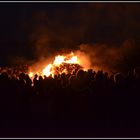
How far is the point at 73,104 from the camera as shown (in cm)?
857

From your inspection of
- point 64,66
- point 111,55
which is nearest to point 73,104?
point 64,66

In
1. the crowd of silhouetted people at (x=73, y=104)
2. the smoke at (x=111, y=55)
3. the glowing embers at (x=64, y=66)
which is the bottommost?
the crowd of silhouetted people at (x=73, y=104)

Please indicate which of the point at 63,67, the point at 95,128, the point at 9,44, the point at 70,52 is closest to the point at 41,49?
the point at 9,44

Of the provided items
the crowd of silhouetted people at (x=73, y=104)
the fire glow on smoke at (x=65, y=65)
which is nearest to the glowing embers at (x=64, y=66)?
the fire glow on smoke at (x=65, y=65)

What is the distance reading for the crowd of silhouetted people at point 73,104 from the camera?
27.1 ft

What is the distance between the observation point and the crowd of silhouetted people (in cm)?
826

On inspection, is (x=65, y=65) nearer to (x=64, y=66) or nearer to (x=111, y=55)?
(x=64, y=66)

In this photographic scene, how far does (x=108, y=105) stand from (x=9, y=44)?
1189 cm

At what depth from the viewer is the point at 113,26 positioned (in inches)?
763

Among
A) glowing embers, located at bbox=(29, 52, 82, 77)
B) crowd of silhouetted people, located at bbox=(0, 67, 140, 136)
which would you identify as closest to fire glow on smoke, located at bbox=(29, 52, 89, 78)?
glowing embers, located at bbox=(29, 52, 82, 77)

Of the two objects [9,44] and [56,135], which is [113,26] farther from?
[56,135]

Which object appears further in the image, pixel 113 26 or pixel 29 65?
pixel 113 26

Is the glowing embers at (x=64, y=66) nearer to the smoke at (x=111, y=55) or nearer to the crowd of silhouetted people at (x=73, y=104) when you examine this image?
the smoke at (x=111, y=55)

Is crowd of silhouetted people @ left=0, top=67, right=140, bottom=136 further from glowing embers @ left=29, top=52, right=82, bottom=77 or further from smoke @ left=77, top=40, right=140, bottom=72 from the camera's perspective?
smoke @ left=77, top=40, right=140, bottom=72
